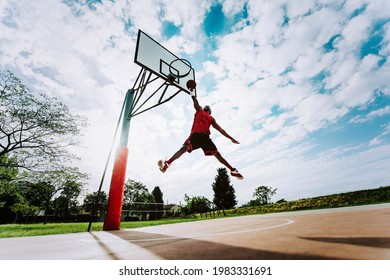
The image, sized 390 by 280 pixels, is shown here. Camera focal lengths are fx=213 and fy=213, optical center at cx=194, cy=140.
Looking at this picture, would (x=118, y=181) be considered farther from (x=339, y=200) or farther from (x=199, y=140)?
(x=339, y=200)

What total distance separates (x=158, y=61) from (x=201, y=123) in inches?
166

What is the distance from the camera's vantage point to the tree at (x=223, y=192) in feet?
191

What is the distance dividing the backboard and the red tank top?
2946 millimetres

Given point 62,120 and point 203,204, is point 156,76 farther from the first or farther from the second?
point 203,204

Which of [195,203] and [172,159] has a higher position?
[195,203]

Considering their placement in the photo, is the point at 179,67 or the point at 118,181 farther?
the point at 179,67

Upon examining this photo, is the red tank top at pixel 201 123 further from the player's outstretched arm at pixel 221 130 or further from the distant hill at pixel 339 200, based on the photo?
the distant hill at pixel 339 200

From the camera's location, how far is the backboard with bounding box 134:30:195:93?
755 cm

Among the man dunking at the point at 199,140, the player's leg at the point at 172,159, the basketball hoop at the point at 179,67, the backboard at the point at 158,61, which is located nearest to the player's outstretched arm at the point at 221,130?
the man dunking at the point at 199,140

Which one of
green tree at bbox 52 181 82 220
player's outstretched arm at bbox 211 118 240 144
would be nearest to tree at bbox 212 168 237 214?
green tree at bbox 52 181 82 220

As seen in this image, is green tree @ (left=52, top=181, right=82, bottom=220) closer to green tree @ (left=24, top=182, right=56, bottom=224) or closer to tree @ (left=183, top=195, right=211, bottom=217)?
green tree @ (left=24, top=182, right=56, bottom=224)

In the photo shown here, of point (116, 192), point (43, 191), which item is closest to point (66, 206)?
point (43, 191)

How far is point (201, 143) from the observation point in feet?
16.7
